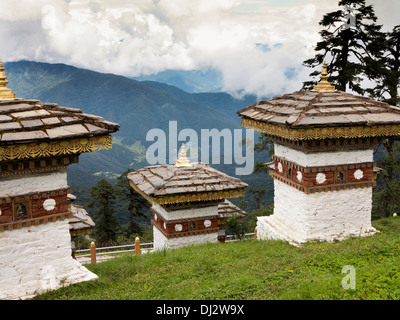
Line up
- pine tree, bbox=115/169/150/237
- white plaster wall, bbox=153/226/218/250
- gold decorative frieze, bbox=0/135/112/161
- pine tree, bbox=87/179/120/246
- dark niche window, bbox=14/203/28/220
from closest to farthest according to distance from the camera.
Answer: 1. gold decorative frieze, bbox=0/135/112/161
2. dark niche window, bbox=14/203/28/220
3. white plaster wall, bbox=153/226/218/250
4. pine tree, bbox=87/179/120/246
5. pine tree, bbox=115/169/150/237

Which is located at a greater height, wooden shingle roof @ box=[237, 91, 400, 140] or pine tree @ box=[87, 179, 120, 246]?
wooden shingle roof @ box=[237, 91, 400, 140]

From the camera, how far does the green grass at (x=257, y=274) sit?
548 cm

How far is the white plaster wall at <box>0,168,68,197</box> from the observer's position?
6008mm

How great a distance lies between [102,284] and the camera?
6641 millimetres

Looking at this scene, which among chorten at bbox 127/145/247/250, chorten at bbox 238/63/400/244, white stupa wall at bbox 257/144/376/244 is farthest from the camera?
chorten at bbox 127/145/247/250

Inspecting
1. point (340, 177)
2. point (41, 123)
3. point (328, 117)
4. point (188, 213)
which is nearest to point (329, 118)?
point (328, 117)

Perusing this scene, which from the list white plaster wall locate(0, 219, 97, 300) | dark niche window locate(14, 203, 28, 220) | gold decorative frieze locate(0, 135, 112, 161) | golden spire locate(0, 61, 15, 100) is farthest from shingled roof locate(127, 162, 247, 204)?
golden spire locate(0, 61, 15, 100)

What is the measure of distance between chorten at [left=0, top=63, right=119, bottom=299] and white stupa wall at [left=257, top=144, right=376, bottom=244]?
14.4 ft

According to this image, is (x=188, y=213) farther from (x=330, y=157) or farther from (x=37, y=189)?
(x=37, y=189)

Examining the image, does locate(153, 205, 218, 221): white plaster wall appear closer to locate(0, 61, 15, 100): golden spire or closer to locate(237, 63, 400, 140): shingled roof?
locate(237, 63, 400, 140): shingled roof

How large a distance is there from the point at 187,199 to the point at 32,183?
172 inches

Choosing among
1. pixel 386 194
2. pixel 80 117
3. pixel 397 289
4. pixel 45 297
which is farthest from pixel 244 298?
pixel 386 194

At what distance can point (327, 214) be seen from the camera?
28.0 ft

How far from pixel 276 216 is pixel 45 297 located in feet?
19.0
